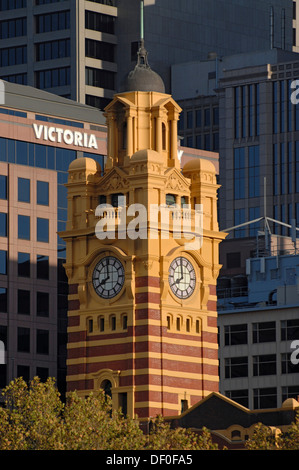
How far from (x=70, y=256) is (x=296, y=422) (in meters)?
33.1

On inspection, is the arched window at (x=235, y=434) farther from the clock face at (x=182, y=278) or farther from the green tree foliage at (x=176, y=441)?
the clock face at (x=182, y=278)

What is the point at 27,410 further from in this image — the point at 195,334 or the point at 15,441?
the point at 195,334

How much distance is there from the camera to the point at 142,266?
157 metres

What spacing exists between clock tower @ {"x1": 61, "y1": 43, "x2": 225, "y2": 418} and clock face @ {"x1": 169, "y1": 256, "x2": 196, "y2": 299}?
0.08 meters

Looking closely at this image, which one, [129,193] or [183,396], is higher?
[129,193]

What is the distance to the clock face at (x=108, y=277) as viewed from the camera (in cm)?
15812

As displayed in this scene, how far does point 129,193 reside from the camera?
15825cm

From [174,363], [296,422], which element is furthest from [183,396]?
[296,422]

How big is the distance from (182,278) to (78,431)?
3196cm

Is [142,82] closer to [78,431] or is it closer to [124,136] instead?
[124,136]

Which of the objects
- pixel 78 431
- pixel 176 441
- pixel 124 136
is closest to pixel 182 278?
pixel 124 136

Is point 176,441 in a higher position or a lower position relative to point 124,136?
lower

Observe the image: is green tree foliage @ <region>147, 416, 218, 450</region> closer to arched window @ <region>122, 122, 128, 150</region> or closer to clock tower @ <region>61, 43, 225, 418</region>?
clock tower @ <region>61, 43, 225, 418</region>
